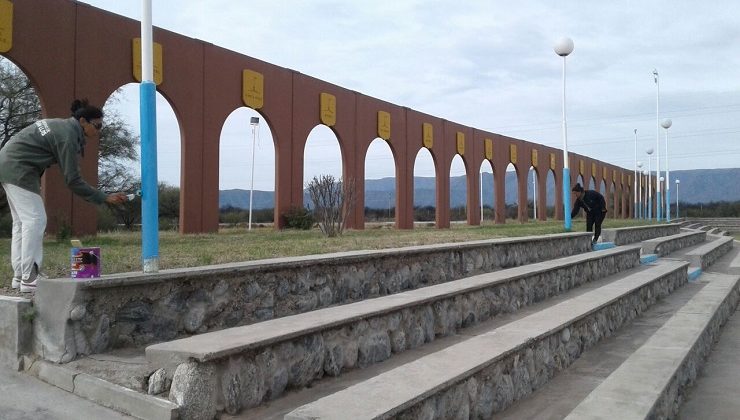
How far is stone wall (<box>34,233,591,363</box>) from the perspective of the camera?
10.3ft

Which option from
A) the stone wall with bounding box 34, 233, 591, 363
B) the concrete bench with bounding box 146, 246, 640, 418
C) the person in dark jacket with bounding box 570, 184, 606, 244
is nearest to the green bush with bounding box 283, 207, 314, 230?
the person in dark jacket with bounding box 570, 184, 606, 244

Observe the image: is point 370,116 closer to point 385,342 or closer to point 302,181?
point 302,181

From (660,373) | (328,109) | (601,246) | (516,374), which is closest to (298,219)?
(328,109)

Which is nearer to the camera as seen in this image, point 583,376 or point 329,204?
point 583,376

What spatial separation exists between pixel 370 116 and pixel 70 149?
16997 mm

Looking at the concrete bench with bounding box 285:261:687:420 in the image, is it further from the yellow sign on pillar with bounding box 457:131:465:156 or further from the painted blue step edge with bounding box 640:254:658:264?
the yellow sign on pillar with bounding box 457:131:465:156

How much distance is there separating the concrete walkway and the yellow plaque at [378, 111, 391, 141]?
18181mm

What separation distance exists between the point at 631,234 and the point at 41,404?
1429 cm

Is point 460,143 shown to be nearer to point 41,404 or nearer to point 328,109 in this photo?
point 328,109

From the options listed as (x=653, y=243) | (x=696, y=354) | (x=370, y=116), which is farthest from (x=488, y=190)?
(x=696, y=354)

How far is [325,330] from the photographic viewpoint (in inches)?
140

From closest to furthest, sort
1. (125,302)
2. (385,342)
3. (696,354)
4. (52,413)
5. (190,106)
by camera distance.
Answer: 1. (52,413)
2. (125,302)
3. (385,342)
4. (696,354)
5. (190,106)

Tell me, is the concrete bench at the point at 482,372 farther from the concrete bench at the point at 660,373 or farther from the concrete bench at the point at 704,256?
the concrete bench at the point at 704,256

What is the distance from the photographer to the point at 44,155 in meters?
3.90
